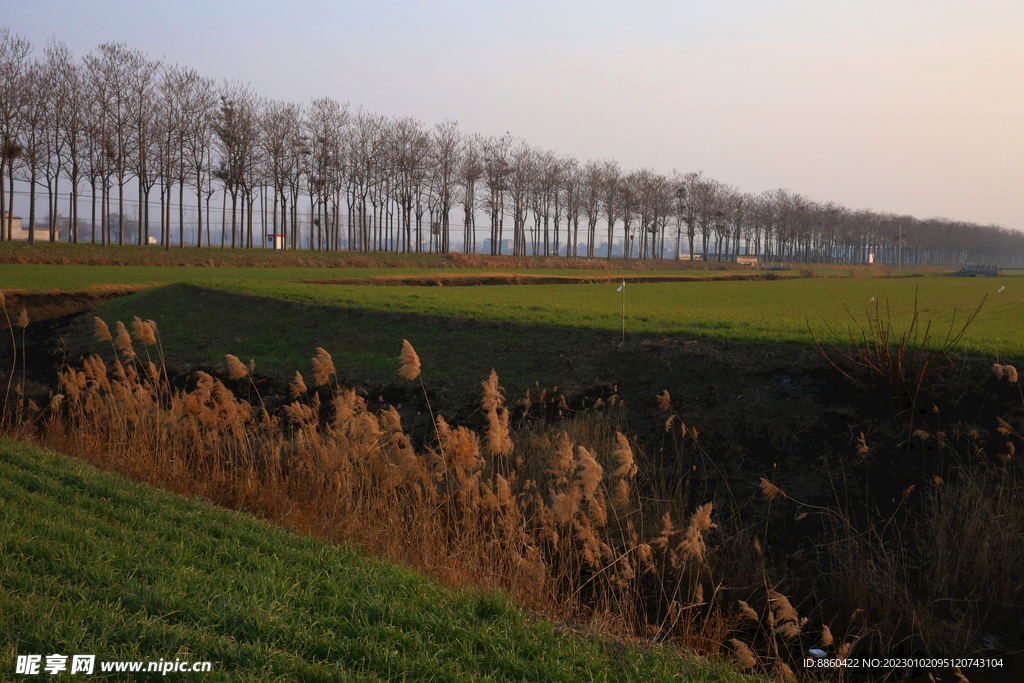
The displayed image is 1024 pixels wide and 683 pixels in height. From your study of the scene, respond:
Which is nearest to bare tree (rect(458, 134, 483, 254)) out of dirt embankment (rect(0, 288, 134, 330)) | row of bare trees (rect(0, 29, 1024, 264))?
row of bare trees (rect(0, 29, 1024, 264))

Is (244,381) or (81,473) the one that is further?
(244,381)

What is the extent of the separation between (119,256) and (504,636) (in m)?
45.4

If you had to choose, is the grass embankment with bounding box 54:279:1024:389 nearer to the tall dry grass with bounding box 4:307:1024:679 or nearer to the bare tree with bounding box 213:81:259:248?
the tall dry grass with bounding box 4:307:1024:679

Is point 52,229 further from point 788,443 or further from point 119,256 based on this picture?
point 788,443

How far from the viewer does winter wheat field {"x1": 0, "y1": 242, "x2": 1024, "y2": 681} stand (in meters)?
4.63

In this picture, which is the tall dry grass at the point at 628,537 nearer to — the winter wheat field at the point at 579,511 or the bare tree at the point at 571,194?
the winter wheat field at the point at 579,511

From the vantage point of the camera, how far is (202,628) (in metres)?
4.32

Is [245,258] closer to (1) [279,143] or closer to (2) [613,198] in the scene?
(1) [279,143]

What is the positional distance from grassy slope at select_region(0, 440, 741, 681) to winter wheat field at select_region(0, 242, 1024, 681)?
2 cm

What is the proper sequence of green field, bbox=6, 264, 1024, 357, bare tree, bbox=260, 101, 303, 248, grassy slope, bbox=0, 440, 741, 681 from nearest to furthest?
grassy slope, bbox=0, 440, 741, 681 → green field, bbox=6, 264, 1024, 357 → bare tree, bbox=260, 101, 303, 248

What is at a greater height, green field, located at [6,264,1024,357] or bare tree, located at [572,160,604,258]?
bare tree, located at [572,160,604,258]

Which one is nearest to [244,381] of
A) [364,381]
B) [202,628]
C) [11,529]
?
[364,381]

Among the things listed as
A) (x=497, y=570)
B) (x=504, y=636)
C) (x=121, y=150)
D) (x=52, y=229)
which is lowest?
(x=497, y=570)

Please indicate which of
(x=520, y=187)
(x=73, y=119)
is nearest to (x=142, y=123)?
(x=73, y=119)
